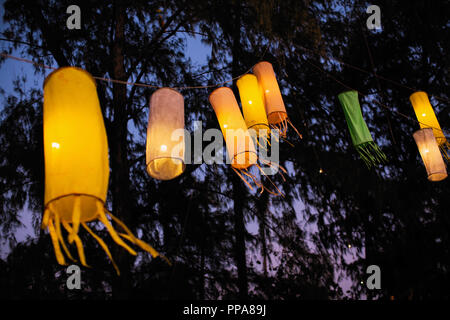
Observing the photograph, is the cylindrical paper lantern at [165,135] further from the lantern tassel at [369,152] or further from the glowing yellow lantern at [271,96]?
the lantern tassel at [369,152]

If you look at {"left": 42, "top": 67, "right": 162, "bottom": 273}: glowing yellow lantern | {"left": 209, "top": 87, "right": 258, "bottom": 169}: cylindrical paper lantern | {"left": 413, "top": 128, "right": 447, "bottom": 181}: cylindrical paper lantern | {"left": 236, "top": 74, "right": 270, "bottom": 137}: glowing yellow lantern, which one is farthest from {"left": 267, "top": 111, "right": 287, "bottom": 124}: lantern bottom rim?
{"left": 42, "top": 67, "right": 162, "bottom": 273}: glowing yellow lantern

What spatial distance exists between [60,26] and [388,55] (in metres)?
4.22

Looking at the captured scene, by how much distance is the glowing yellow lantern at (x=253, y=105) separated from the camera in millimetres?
2385

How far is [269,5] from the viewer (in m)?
2.51

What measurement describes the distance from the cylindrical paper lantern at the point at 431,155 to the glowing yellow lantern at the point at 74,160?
8.38 feet

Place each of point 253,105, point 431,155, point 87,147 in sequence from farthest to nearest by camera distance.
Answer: point 431,155
point 253,105
point 87,147

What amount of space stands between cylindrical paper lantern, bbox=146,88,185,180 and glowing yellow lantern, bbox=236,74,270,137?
0.61m

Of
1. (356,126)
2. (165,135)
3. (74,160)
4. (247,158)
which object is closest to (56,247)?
(74,160)

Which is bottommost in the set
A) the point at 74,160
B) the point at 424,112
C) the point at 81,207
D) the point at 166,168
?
the point at 81,207

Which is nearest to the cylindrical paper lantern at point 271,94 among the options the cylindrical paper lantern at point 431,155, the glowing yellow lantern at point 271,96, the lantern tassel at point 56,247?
the glowing yellow lantern at point 271,96

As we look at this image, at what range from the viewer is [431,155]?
9.37ft

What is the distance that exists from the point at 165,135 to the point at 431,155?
91.2 inches

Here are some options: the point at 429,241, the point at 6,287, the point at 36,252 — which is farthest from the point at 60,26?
the point at 429,241

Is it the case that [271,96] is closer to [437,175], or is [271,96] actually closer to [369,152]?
[369,152]
